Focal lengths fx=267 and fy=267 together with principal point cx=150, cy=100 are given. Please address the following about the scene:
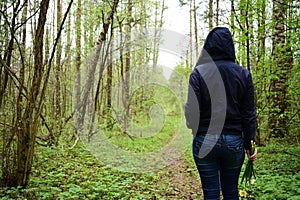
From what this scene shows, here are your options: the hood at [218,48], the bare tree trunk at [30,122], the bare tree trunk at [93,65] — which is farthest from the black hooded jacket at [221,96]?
the bare tree trunk at [93,65]

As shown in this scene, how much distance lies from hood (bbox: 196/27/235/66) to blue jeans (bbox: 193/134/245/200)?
0.70 m

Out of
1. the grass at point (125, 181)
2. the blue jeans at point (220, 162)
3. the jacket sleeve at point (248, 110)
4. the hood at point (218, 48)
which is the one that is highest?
the hood at point (218, 48)

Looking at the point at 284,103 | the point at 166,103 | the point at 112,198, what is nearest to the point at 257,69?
the point at 284,103

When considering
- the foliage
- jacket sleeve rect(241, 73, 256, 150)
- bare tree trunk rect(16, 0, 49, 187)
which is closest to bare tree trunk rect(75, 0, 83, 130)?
bare tree trunk rect(16, 0, 49, 187)

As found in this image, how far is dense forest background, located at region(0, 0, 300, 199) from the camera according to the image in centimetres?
391

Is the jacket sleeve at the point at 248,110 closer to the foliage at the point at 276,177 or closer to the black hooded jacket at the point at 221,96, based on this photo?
the black hooded jacket at the point at 221,96

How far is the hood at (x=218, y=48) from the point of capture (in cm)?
236

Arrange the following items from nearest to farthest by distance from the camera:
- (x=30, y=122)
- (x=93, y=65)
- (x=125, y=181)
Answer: (x=30, y=122), (x=125, y=181), (x=93, y=65)

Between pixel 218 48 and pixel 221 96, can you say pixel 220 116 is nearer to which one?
pixel 221 96

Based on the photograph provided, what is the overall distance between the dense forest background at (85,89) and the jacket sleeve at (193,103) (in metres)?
2.23

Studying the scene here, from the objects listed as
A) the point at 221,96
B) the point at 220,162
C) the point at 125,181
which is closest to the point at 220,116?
the point at 221,96

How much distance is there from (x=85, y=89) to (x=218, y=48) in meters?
6.63

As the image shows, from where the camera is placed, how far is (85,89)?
8.43 m

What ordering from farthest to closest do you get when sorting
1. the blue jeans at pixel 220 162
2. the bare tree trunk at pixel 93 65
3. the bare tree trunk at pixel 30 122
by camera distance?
1. the bare tree trunk at pixel 93 65
2. the bare tree trunk at pixel 30 122
3. the blue jeans at pixel 220 162
